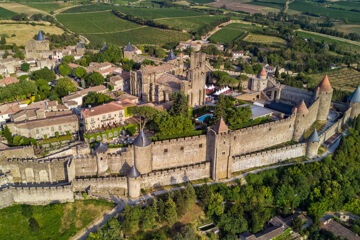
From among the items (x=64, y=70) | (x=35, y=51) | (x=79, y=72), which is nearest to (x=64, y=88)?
(x=79, y=72)

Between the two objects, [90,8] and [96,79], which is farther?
[90,8]

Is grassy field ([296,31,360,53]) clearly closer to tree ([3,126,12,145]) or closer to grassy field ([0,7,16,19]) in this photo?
grassy field ([0,7,16,19])

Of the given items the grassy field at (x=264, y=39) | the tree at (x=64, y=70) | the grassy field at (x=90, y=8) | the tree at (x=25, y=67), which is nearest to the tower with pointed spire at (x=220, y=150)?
the tree at (x=64, y=70)

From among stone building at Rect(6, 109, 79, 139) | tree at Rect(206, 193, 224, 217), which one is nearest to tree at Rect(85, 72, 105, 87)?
stone building at Rect(6, 109, 79, 139)

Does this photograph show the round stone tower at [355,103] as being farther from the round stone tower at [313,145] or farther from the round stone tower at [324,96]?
the round stone tower at [313,145]

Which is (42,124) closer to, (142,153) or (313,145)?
(142,153)

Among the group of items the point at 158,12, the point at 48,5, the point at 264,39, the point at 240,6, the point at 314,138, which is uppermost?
the point at 48,5

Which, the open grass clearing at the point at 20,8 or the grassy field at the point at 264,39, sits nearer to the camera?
the grassy field at the point at 264,39
